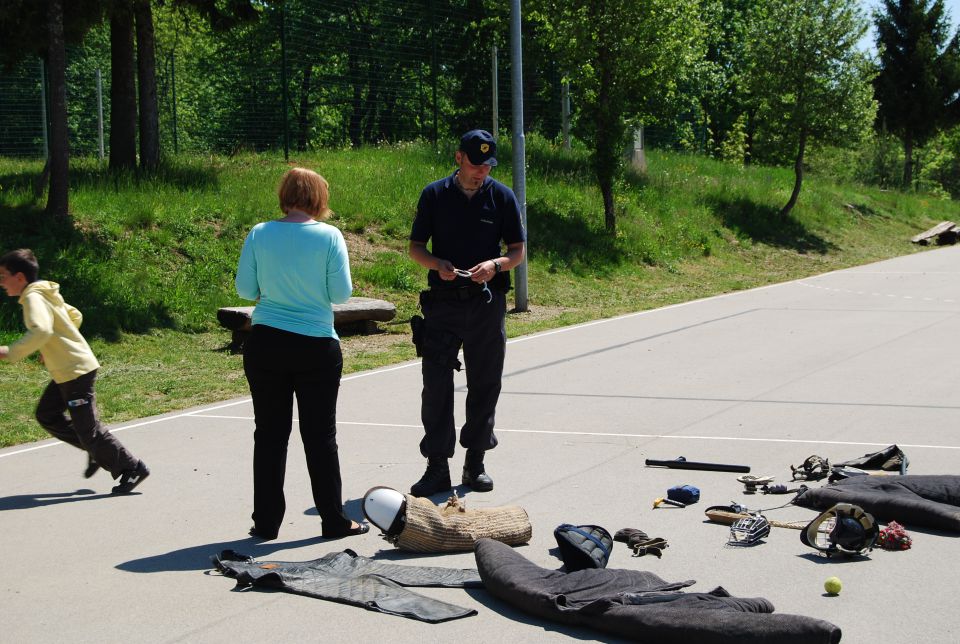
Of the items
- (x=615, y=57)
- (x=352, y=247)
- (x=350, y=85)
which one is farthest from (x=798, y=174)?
(x=352, y=247)

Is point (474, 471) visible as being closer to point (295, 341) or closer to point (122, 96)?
point (295, 341)

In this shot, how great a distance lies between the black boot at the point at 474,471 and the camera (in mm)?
6711

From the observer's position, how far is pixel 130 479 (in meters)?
6.85

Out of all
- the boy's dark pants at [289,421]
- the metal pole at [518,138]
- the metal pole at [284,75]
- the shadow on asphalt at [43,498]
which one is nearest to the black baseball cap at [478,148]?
the boy's dark pants at [289,421]

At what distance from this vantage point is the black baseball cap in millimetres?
6539

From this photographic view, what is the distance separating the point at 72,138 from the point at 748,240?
19.4 metres

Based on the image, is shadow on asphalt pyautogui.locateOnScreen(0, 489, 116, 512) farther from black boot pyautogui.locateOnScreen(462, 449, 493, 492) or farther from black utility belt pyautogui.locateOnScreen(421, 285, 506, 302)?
black utility belt pyautogui.locateOnScreen(421, 285, 506, 302)

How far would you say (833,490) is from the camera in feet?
19.6

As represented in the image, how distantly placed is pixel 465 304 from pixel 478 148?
0.95m

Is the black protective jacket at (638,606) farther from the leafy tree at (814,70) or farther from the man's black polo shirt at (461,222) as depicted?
the leafy tree at (814,70)

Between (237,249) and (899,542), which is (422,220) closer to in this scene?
(899,542)

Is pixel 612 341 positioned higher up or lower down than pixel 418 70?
lower down

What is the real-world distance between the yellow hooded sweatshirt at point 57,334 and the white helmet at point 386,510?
2355 millimetres

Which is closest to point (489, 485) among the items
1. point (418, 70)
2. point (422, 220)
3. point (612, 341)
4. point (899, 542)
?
point (422, 220)
